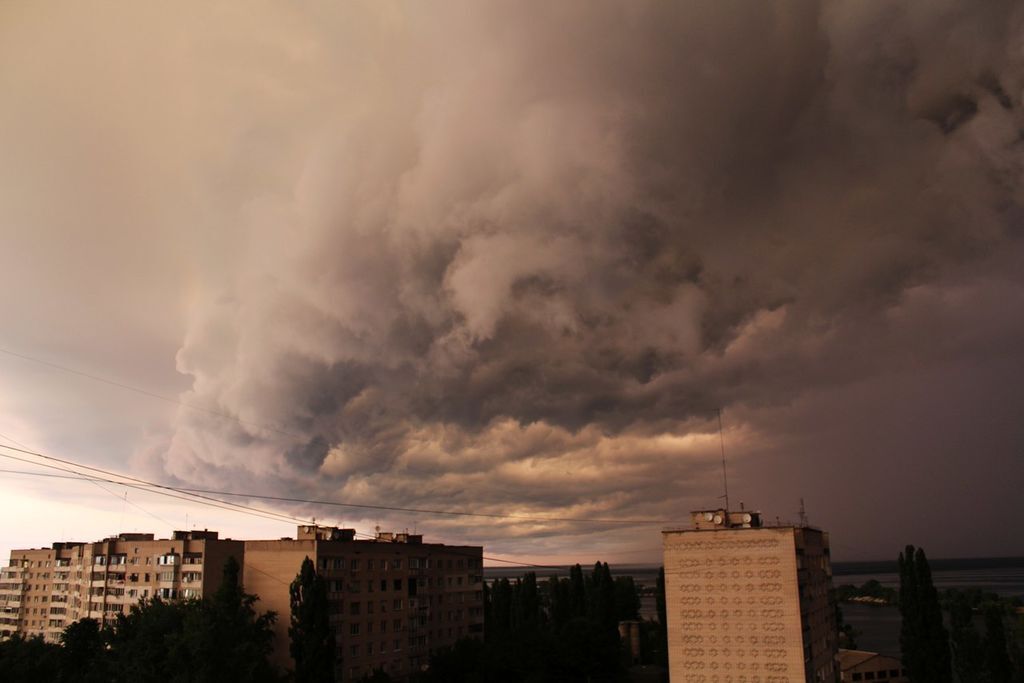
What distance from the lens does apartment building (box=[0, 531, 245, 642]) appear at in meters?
70.3

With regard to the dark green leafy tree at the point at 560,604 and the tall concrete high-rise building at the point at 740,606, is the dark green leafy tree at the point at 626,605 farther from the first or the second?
the tall concrete high-rise building at the point at 740,606

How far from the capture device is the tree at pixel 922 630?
63562 millimetres

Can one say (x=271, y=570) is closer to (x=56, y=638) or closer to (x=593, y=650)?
(x=593, y=650)

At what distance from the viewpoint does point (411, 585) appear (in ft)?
243

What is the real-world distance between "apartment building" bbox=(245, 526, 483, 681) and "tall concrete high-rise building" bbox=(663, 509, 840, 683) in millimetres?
28453

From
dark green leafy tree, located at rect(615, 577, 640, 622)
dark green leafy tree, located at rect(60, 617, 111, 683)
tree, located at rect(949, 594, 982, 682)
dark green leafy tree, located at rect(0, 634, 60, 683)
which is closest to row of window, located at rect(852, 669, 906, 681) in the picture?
tree, located at rect(949, 594, 982, 682)

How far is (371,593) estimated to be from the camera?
6862 centimetres

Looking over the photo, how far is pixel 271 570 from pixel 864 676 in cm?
6524

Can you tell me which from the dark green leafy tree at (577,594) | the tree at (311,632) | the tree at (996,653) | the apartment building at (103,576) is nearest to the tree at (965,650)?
the tree at (996,653)

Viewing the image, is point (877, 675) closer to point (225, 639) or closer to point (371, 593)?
point (371, 593)

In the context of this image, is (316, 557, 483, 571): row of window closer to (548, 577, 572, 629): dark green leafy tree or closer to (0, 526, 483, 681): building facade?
(0, 526, 483, 681): building facade

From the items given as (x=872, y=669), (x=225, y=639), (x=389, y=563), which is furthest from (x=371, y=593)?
(x=872, y=669)

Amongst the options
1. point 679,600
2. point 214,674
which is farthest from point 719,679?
point 214,674

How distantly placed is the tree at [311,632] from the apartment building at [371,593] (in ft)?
14.2
